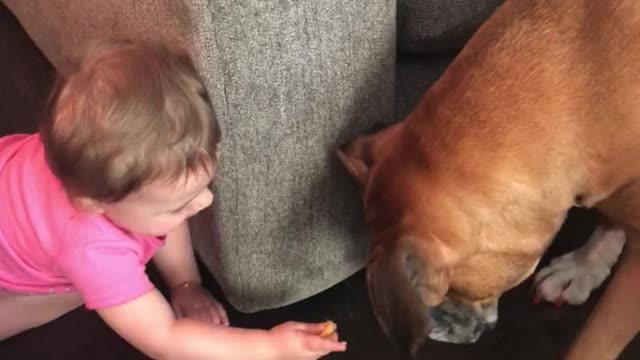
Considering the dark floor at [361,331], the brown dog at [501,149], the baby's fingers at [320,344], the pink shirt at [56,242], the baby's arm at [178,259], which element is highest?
the brown dog at [501,149]

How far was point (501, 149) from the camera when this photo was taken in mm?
1044

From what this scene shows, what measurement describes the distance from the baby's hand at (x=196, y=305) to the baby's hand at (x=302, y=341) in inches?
9.4

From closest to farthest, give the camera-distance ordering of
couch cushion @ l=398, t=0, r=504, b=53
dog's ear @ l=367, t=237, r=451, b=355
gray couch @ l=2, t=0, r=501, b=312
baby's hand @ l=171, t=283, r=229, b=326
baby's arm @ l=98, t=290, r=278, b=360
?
1. dog's ear @ l=367, t=237, r=451, b=355
2. gray couch @ l=2, t=0, r=501, b=312
3. baby's arm @ l=98, t=290, r=278, b=360
4. couch cushion @ l=398, t=0, r=504, b=53
5. baby's hand @ l=171, t=283, r=229, b=326

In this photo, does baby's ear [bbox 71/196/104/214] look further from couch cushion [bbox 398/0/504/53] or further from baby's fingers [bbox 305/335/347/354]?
couch cushion [bbox 398/0/504/53]

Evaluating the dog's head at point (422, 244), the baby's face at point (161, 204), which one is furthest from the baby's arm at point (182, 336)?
the dog's head at point (422, 244)

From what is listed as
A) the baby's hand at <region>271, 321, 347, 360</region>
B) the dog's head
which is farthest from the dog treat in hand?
the dog's head

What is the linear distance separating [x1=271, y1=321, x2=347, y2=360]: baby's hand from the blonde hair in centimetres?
27

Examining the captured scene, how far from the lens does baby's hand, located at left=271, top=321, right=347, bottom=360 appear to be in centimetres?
121

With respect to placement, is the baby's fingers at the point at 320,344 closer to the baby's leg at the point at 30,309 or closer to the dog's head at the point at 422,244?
the dog's head at the point at 422,244

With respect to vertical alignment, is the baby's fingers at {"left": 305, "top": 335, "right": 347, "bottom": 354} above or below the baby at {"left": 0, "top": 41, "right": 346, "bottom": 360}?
below

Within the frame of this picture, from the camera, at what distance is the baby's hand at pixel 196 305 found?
56.6 inches

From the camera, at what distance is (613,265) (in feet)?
4.99

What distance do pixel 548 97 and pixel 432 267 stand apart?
0.25 m

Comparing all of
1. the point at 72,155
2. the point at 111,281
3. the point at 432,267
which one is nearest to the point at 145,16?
the point at 72,155
